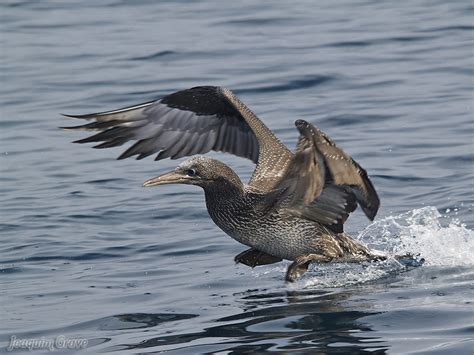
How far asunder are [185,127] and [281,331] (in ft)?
10.8

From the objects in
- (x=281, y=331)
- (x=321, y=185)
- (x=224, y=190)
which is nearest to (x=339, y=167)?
(x=321, y=185)

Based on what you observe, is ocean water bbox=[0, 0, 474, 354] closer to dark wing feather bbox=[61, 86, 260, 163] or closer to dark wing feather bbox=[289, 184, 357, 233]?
dark wing feather bbox=[289, 184, 357, 233]

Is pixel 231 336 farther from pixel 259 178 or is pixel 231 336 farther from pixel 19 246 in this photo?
pixel 19 246

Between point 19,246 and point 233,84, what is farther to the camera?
point 233,84

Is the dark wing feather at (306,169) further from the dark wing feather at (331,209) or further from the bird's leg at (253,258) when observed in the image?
the bird's leg at (253,258)

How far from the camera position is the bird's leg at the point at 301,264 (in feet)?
31.3

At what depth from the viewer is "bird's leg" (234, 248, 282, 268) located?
993cm

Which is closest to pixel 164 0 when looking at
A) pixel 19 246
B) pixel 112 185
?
pixel 112 185

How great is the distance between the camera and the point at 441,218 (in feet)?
36.9

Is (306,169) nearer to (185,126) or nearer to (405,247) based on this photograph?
(405,247)

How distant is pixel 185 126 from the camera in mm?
11148

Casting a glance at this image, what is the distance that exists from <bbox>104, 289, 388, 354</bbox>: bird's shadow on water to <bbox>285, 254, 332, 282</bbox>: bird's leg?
15.5 inches

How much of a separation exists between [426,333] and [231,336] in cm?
122

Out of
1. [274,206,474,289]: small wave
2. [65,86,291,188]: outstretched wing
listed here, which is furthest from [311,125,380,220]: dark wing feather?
[65,86,291,188]: outstretched wing
